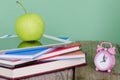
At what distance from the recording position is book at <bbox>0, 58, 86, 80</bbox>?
0.79m

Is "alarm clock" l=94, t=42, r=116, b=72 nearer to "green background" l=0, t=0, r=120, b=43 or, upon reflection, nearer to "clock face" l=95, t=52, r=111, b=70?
"clock face" l=95, t=52, r=111, b=70

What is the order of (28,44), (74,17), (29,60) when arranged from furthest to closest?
(74,17)
(28,44)
(29,60)

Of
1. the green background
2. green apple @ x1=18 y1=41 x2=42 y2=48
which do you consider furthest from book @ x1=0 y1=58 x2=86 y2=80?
the green background

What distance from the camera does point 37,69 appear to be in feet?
2.73

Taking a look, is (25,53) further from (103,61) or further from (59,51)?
(103,61)

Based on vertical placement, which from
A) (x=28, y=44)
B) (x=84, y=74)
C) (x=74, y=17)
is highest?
(x=74, y=17)

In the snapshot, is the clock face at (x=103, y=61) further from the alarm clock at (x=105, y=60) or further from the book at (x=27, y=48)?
the book at (x=27, y=48)

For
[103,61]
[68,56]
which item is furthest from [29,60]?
[103,61]

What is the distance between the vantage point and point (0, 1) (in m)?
1.31

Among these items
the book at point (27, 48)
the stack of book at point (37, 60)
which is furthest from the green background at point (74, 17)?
the stack of book at point (37, 60)

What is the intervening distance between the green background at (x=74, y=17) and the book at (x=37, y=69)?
46cm

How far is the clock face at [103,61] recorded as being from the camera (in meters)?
0.90

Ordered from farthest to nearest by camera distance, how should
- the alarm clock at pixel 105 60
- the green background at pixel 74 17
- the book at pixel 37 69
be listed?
the green background at pixel 74 17 → the alarm clock at pixel 105 60 → the book at pixel 37 69

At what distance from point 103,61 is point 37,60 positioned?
8.7 inches
